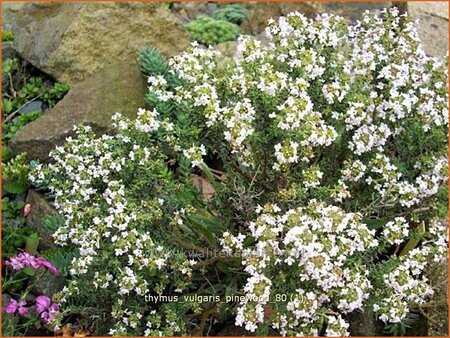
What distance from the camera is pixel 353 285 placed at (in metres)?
3.15

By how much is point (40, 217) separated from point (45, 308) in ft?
2.73

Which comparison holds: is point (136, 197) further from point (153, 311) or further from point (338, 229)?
point (338, 229)

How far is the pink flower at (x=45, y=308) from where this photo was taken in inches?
152

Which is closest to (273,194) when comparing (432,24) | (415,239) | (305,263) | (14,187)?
(305,263)

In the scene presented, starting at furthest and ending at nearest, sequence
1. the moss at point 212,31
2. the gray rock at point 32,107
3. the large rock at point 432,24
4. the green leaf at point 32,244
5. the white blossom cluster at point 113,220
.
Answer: the moss at point 212,31, the gray rock at point 32,107, the large rock at point 432,24, the green leaf at point 32,244, the white blossom cluster at point 113,220

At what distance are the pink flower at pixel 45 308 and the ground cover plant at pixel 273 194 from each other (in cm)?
1

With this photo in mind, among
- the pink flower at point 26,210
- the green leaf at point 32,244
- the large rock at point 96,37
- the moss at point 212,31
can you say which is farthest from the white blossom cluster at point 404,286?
the moss at point 212,31

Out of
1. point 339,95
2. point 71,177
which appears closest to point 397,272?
point 339,95

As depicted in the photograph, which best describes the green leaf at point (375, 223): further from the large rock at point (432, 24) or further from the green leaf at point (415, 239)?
the large rock at point (432, 24)

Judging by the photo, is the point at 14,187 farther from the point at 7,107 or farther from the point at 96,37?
the point at 96,37

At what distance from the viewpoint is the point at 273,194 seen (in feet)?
11.4

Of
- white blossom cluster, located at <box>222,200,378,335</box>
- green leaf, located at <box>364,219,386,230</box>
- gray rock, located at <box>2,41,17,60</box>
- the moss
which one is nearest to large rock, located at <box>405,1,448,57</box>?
the moss

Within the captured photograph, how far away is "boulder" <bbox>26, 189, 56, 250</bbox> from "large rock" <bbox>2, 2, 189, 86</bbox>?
4.14 feet

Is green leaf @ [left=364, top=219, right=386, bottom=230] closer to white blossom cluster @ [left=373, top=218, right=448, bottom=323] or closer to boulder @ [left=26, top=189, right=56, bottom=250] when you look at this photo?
white blossom cluster @ [left=373, top=218, right=448, bottom=323]
